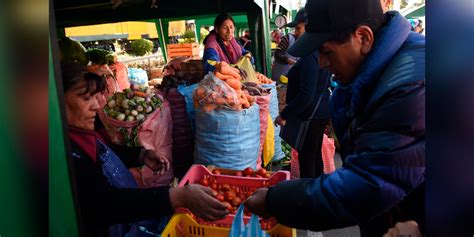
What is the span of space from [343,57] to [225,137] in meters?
2.12

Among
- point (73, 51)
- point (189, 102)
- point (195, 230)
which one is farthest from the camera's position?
point (73, 51)

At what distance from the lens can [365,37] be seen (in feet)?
4.31

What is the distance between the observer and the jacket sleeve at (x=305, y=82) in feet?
11.3

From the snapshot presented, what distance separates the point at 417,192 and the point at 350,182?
11.6 inches

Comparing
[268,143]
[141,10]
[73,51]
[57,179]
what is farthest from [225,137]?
[141,10]

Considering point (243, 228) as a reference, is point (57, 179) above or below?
above

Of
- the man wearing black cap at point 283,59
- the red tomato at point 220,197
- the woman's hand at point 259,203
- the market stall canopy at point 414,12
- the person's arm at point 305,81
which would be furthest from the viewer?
the market stall canopy at point 414,12

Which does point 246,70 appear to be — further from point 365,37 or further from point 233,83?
point 365,37

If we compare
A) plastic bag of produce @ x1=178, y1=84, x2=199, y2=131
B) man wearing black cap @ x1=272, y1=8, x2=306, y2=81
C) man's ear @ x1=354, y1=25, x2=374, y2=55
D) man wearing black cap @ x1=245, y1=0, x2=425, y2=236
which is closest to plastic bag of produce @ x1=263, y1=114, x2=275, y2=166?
plastic bag of produce @ x1=178, y1=84, x2=199, y2=131

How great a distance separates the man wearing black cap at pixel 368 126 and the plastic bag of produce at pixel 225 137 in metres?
1.89

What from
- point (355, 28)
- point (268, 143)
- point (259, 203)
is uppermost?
point (355, 28)

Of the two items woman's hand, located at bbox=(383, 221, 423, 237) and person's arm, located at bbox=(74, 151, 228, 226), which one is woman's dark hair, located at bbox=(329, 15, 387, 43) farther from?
person's arm, located at bbox=(74, 151, 228, 226)
